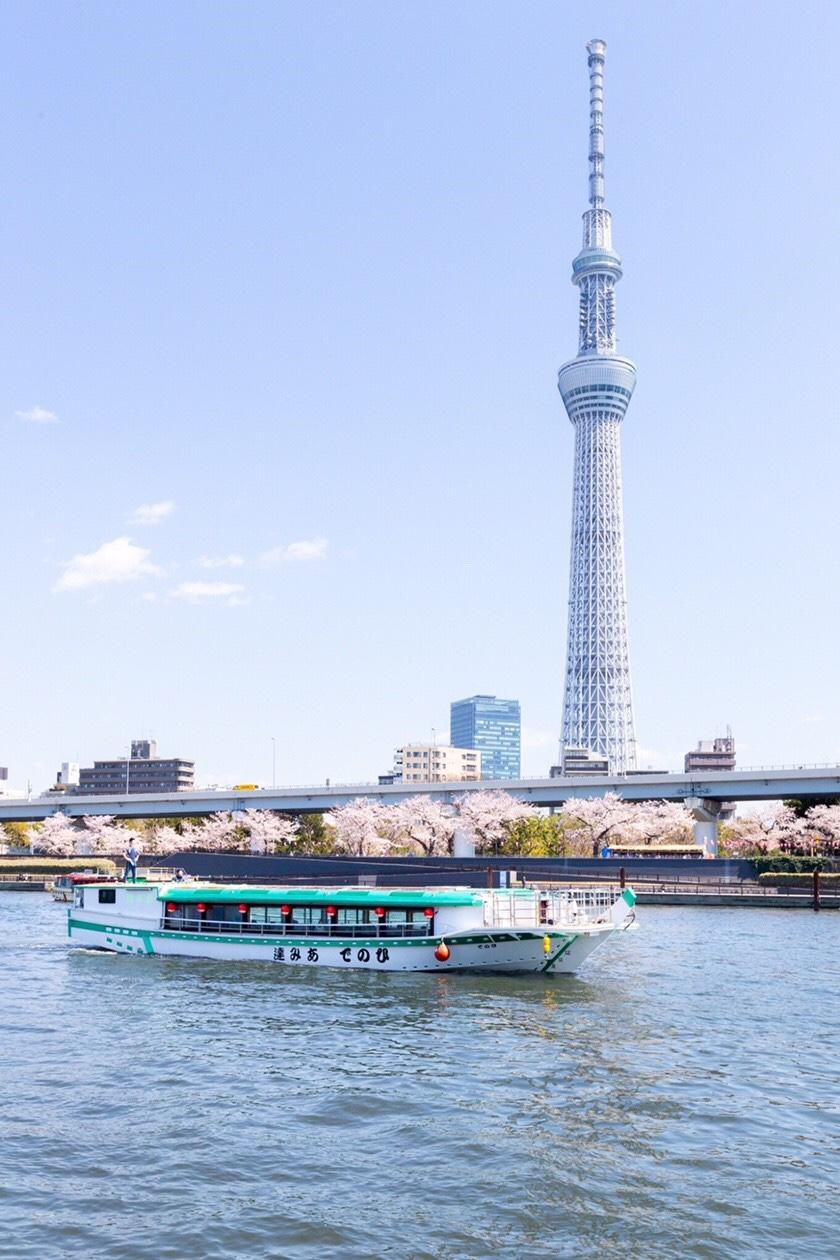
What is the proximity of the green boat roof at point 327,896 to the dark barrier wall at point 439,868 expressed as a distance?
36.6 m

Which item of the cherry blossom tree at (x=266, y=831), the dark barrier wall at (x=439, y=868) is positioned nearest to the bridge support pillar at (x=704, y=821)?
the dark barrier wall at (x=439, y=868)

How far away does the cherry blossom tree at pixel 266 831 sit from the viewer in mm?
134375

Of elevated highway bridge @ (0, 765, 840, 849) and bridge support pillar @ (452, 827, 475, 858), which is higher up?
elevated highway bridge @ (0, 765, 840, 849)

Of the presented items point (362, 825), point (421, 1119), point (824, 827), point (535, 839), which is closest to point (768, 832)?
point (824, 827)

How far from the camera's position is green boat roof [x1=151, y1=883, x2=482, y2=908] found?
47.9 metres

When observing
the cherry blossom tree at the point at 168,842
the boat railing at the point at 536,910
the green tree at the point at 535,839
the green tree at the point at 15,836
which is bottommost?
the green tree at the point at 15,836

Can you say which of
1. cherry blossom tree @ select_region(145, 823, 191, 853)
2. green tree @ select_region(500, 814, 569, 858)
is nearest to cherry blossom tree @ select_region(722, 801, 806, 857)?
green tree @ select_region(500, 814, 569, 858)

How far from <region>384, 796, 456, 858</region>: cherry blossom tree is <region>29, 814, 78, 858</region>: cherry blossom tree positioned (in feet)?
138

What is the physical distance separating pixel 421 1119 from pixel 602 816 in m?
100

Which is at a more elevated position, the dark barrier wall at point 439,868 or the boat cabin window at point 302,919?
the boat cabin window at point 302,919

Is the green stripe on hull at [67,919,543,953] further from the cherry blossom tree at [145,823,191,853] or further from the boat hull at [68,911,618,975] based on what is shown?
the cherry blossom tree at [145,823,191,853]

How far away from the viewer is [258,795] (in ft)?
458

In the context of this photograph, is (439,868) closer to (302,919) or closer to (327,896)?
(302,919)

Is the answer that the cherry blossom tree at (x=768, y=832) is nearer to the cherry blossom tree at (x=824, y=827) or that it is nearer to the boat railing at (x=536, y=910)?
the cherry blossom tree at (x=824, y=827)
